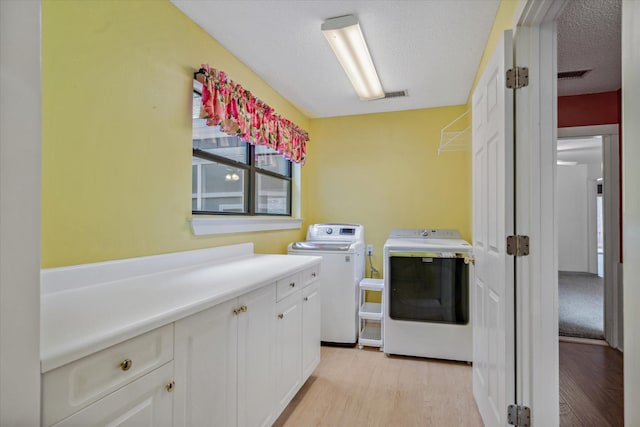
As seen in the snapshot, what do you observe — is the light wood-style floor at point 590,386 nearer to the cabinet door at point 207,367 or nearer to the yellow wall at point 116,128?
the cabinet door at point 207,367

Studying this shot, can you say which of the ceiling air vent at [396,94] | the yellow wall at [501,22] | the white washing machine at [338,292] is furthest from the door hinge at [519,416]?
the ceiling air vent at [396,94]

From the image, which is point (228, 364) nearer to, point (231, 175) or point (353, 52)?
point (231, 175)

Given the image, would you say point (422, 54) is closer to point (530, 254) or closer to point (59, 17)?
point (530, 254)

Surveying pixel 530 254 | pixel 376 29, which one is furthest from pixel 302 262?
pixel 376 29

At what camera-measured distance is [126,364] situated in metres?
0.87

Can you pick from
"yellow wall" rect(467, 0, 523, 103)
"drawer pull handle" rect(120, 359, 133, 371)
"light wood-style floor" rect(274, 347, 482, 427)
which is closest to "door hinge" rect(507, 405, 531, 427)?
"light wood-style floor" rect(274, 347, 482, 427)

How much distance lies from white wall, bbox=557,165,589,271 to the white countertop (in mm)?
6595

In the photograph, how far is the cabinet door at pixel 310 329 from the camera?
2098 millimetres

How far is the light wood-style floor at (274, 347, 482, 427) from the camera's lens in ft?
6.14

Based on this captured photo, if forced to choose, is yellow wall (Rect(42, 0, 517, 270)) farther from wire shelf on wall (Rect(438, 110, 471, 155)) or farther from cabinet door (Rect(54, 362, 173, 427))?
wire shelf on wall (Rect(438, 110, 471, 155))

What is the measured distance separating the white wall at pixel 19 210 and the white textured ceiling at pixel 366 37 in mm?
1507

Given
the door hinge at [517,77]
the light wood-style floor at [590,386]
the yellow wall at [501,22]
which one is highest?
the yellow wall at [501,22]

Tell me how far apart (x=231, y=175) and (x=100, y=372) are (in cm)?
192

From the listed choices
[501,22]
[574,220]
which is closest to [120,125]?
[501,22]
